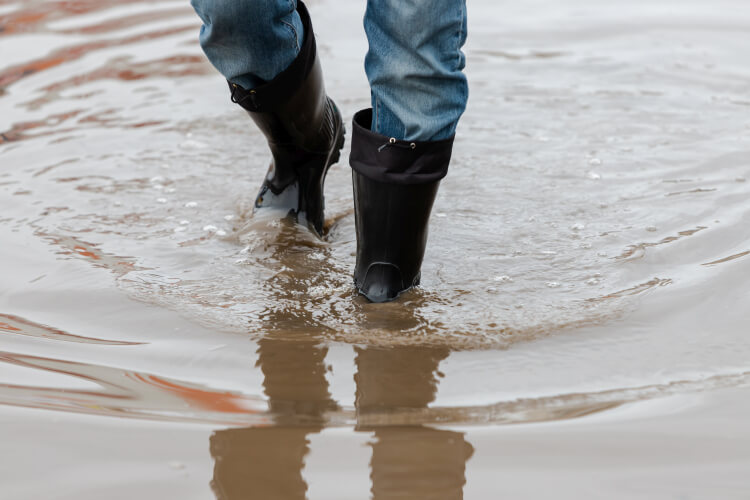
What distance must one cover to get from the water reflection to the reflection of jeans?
1.30ft

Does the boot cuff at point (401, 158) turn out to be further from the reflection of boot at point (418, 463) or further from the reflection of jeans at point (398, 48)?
the reflection of boot at point (418, 463)

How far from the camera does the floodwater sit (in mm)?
1078

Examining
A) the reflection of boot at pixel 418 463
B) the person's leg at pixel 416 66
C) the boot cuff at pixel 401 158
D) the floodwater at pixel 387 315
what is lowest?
the reflection of boot at pixel 418 463

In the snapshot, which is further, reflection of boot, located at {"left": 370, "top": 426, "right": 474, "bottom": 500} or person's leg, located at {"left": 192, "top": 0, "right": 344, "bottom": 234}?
person's leg, located at {"left": 192, "top": 0, "right": 344, "bottom": 234}

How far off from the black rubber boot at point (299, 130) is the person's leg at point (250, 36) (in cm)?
3

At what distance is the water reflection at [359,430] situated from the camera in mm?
1037

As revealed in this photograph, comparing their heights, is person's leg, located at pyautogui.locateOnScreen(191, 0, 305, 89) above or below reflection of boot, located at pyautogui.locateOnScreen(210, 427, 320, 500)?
above

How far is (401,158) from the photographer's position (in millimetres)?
1419

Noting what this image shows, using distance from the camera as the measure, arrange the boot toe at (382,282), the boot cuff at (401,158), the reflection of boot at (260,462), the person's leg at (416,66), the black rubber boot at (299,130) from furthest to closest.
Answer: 1. the black rubber boot at (299,130)
2. the boot toe at (382,282)
3. the boot cuff at (401,158)
4. the person's leg at (416,66)
5. the reflection of boot at (260,462)

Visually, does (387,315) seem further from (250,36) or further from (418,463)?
(250,36)

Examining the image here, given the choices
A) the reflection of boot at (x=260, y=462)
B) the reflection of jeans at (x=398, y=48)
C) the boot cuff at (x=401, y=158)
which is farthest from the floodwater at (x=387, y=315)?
the reflection of jeans at (x=398, y=48)

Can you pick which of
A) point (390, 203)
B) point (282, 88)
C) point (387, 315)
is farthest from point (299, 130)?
point (387, 315)

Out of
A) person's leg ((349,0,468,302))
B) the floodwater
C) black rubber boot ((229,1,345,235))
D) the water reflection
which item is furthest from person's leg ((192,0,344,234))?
the water reflection

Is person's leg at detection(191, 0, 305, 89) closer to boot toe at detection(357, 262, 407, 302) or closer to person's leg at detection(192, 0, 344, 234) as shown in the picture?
person's leg at detection(192, 0, 344, 234)
